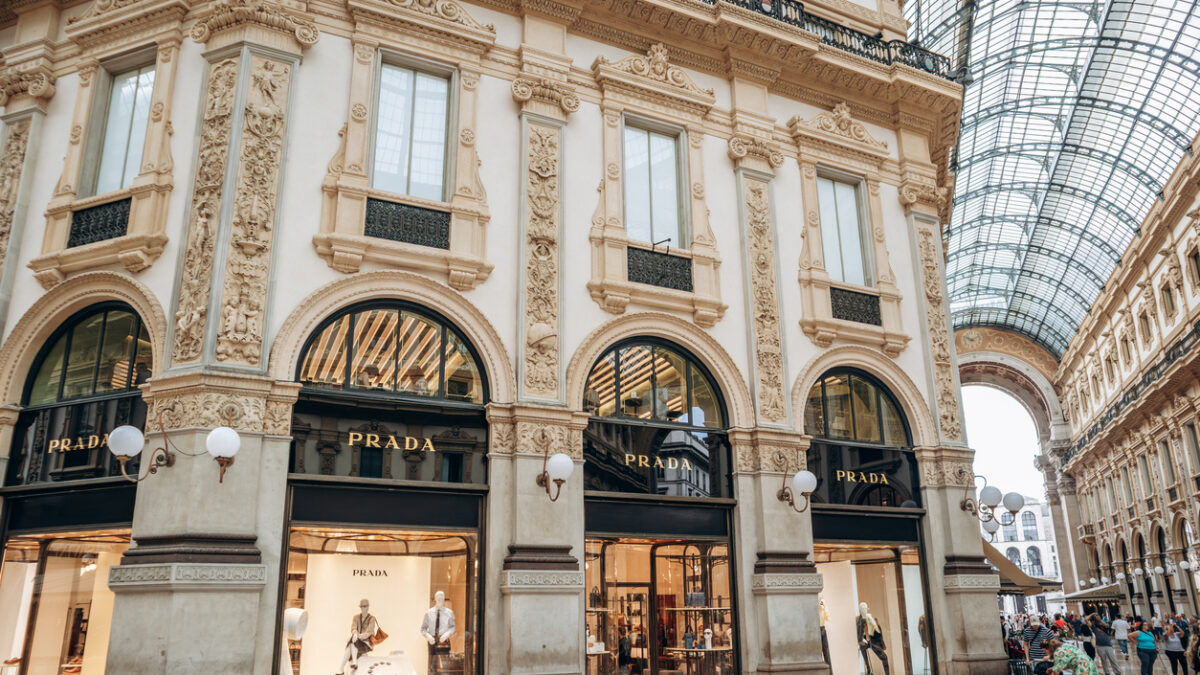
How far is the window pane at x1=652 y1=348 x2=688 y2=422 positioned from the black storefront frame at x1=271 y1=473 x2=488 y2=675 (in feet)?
9.88

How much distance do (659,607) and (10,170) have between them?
1054 centimetres

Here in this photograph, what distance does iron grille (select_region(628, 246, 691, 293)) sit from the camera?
42.1 ft

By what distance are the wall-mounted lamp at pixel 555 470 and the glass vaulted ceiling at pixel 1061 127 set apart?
14799 millimetres

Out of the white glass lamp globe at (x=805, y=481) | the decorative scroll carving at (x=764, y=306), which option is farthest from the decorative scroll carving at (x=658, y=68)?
the white glass lamp globe at (x=805, y=481)

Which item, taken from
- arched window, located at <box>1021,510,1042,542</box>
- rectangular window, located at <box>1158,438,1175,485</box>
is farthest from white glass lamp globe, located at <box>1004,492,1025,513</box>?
arched window, located at <box>1021,510,1042,542</box>

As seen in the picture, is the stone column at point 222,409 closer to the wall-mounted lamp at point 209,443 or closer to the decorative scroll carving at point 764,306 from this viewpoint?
the wall-mounted lamp at point 209,443

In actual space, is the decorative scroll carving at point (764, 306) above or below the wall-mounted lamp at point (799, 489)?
above

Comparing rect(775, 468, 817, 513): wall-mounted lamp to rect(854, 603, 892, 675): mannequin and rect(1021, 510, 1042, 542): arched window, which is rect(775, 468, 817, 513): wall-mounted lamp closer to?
rect(854, 603, 892, 675): mannequin

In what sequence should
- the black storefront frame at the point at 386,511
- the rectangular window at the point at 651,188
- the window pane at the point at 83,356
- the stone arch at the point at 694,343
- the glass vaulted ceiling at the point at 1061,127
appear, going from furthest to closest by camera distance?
the glass vaulted ceiling at the point at 1061,127 < the rectangular window at the point at 651,188 < the stone arch at the point at 694,343 < the window pane at the point at 83,356 < the black storefront frame at the point at 386,511

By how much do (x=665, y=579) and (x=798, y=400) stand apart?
3.53 meters

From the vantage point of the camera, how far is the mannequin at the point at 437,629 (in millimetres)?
10398

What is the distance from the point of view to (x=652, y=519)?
1200cm

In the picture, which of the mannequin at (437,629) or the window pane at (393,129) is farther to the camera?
the window pane at (393,129)

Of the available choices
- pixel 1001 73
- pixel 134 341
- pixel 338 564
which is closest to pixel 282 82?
pixel 134 341
